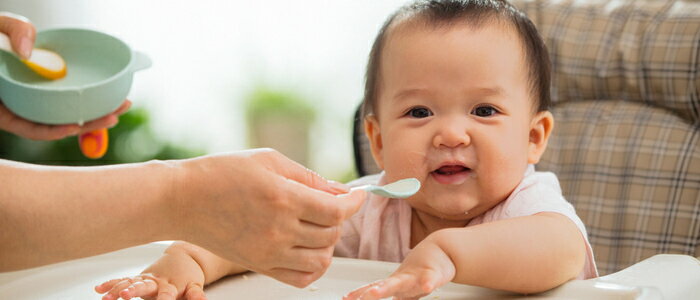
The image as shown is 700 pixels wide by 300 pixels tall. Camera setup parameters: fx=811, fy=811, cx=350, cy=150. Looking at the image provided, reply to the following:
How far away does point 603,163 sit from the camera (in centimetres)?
152

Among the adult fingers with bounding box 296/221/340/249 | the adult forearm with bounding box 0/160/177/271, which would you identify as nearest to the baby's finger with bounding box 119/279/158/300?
the adult forearm with bounding box 0/160/177/271

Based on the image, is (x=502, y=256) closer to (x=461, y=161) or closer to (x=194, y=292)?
(x=461, y=161)

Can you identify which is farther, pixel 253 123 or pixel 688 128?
pixel 253 123

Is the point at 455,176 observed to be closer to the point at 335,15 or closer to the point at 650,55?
the point at 650,55

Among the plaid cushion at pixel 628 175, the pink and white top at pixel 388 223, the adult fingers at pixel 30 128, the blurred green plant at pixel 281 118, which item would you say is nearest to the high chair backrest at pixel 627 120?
the plaid cushion at pixel 628 175

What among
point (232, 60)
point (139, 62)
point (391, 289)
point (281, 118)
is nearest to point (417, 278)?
point (391, 289)

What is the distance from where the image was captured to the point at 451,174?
3.80ft

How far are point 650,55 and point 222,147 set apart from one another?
2.37 m

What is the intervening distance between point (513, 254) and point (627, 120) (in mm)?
641

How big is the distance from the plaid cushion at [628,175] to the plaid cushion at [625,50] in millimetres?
31

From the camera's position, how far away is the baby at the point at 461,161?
1.00 meters

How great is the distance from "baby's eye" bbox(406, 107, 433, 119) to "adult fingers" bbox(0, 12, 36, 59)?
0.61m

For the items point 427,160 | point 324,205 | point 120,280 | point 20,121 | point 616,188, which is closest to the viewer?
point 324,205

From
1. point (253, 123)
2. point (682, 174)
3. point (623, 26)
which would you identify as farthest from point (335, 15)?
point (682, 174)
